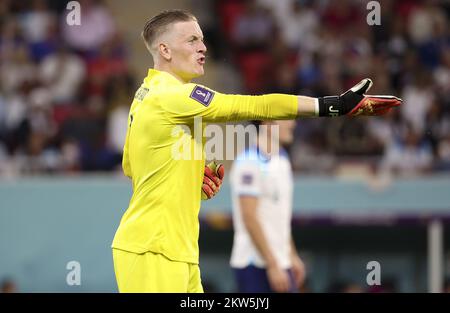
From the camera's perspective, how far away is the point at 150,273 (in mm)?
5773

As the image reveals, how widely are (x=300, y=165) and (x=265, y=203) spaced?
11.4 ft

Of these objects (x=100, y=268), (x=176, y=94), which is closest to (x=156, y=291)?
(x=176, y=94)

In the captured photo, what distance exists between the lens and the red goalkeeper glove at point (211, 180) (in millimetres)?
6293

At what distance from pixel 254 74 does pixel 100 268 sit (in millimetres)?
3933

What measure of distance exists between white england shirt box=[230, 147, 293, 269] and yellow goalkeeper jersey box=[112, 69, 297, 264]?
10.9ft

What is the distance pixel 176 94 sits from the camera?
19.0ft

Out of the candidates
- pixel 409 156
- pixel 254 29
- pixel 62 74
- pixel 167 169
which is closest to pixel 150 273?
pixel 167 169

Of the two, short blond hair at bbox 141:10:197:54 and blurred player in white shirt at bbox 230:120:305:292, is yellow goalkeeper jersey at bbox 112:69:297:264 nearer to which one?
short blond hair at bbox 141:10:197:54

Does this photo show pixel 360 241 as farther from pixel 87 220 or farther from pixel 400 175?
pixel 87 220

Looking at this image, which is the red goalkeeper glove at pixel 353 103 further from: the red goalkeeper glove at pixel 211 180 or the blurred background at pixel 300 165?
the blurred background at pixel 300 165

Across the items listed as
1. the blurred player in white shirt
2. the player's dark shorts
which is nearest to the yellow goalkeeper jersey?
the blurred player in white shirt

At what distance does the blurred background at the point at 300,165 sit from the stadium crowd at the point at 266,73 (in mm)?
22

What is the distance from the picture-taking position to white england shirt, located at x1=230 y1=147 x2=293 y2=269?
365 inches

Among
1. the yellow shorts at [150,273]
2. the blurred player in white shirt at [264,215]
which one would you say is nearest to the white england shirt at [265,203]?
the blurred player in white shirt at [264,215]
